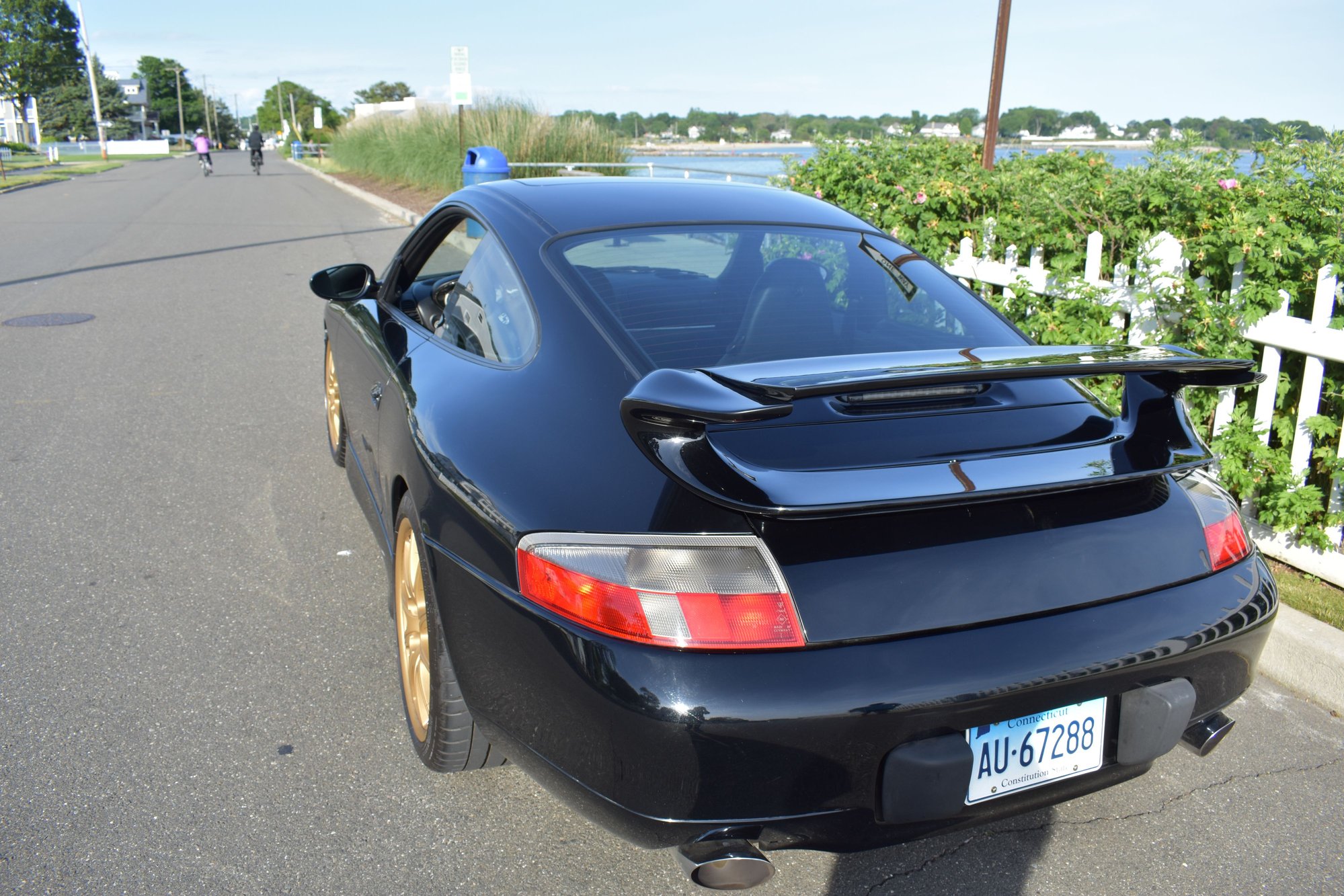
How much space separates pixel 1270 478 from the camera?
3.94 meters

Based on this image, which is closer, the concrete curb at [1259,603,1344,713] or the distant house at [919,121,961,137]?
the concrete curb at [1259,603,1344,713]

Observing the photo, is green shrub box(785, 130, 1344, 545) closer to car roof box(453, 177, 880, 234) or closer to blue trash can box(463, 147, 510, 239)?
car roof box(453, 177, 880, 234)

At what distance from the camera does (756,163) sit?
15.9 metres

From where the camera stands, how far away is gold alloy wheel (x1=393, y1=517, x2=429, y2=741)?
107 inches

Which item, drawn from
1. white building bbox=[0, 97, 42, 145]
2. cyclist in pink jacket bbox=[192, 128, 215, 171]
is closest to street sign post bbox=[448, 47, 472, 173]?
cyclist in pink jacket bbox=[192, 128, 215, 171]

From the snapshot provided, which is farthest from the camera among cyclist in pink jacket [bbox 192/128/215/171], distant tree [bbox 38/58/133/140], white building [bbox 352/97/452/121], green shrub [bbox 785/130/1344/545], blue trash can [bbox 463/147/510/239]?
distant tree [bbox 38/58/133/140]

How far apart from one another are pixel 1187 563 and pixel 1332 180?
2.43m

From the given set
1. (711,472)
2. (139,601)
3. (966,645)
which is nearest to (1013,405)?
(966,645)

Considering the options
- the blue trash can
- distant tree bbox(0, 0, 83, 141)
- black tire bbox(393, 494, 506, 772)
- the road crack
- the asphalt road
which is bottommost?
the road crack

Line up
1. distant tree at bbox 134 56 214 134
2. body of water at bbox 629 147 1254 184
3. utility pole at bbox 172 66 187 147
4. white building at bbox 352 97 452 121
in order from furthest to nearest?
distant tree at bbox 134 56 214 134 → utility pole at bbox 172 66 187 147 → white building at bbox 352 97 452 121 → body of water at bbox 629 147 1254 184

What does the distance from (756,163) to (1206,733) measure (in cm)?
1453

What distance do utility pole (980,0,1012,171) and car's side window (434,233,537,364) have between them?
559 centimetres

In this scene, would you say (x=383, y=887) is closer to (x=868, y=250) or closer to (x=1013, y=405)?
(x=1013, y=405)

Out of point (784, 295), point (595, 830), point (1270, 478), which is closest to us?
point (595, 830)
